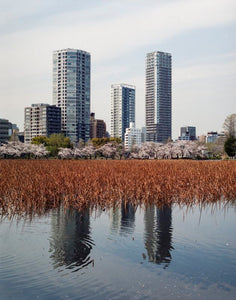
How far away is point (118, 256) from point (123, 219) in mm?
3022

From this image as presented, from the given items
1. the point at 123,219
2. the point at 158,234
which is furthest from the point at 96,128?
the point at 158,234

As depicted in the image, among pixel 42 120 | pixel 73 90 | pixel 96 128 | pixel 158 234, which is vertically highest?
pixel 73 90

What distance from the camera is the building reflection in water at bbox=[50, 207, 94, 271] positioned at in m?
5.63

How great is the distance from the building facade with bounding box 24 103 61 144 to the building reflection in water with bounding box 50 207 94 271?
14686 centimetres

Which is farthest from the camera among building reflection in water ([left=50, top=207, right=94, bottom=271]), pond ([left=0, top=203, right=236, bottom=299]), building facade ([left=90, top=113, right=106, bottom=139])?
building facade ([left=90, top=113, right=106, bottom=139])

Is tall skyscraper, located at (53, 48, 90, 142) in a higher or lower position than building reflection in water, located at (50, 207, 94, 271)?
higher

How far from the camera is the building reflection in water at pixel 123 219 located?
7.84 metres

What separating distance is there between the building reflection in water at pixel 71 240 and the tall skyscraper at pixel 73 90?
158277mm

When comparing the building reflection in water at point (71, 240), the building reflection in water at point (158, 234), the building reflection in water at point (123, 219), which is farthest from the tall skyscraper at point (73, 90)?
the building reflection in water at point (71, 240)

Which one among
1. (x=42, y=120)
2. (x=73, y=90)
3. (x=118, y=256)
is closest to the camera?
(x=118, y=256)

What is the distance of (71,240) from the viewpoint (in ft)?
22.7

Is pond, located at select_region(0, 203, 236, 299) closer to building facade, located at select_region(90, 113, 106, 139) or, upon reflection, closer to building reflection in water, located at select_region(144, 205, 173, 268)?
building reflection in water, located at select_region(144, 205, 173, 268)

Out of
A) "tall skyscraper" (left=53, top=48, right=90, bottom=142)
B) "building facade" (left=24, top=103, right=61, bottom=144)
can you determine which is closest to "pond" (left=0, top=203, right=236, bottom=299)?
"building facade" (left=24, top=103, right=61, bottom=144)

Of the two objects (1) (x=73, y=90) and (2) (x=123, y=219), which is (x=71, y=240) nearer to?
(2) (x=123, y=219)
